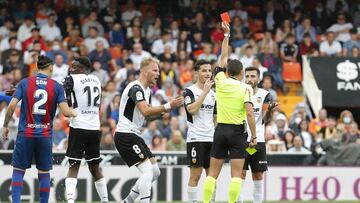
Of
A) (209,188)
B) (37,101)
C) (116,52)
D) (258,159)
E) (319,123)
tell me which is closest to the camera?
(37,101)

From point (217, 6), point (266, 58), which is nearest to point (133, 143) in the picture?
point (266, 58)

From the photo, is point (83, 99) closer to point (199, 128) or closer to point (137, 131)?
point (137, 131)

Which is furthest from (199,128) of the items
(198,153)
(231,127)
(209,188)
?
(209,188)

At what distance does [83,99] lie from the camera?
1633cm

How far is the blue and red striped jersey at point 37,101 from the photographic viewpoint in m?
15.6

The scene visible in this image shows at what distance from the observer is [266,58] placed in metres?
27.4

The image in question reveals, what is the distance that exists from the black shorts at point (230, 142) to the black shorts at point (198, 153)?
91 centimetres

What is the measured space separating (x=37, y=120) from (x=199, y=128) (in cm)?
260

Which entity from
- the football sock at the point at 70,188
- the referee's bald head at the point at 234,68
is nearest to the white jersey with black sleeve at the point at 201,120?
the referee's bald head at the point at 234,68

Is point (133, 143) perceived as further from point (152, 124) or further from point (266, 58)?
point (266, 58)

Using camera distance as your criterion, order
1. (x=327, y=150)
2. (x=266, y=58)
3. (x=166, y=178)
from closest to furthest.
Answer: (x=166, y=178) → (x=327, y=150) → (x=266, y=58)

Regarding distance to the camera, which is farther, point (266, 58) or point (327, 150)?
point (266, 58)

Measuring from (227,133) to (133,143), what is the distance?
4.42 feet

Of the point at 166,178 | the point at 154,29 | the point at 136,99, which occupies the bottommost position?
the point at 166,178
